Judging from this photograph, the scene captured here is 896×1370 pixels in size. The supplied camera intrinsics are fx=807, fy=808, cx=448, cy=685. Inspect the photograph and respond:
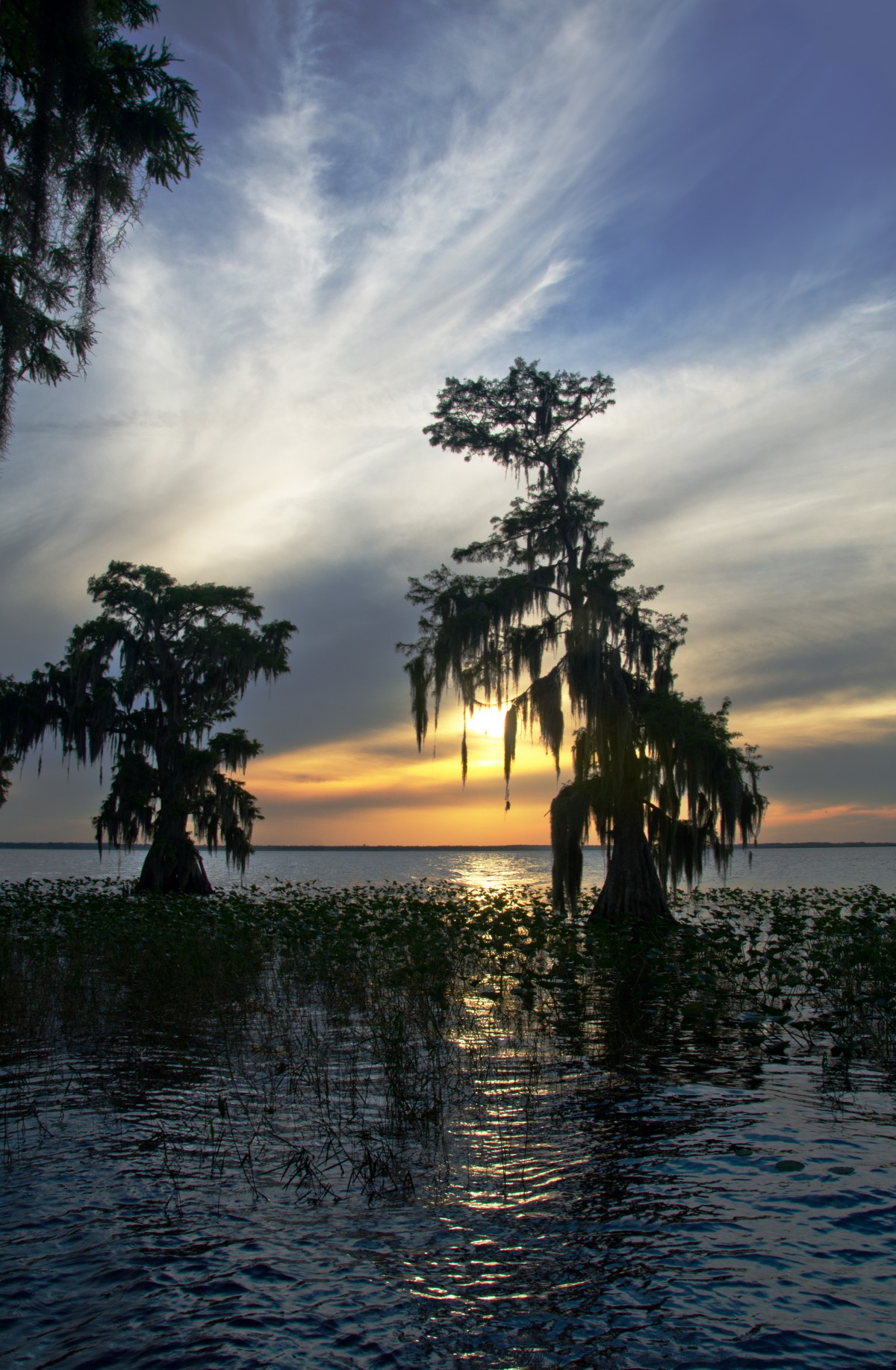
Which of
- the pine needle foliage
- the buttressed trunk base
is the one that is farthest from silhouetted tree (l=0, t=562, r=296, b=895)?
the pine needle foliage

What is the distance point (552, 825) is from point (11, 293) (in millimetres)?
15367

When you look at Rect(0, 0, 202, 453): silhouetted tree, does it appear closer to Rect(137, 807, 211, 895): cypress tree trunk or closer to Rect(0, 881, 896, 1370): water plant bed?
Rect(0, 881, 896, 1370): water plant bed

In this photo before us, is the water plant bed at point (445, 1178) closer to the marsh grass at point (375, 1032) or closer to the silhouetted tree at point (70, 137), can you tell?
the marsh grass at point (375, 1032)

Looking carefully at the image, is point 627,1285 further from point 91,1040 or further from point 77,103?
point 77,103

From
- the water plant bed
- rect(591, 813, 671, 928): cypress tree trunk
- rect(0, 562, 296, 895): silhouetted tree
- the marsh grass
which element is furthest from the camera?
rect(0, 562, 296, 895): silhouetted tree

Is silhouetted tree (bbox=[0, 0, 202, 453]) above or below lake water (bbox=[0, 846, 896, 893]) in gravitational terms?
above

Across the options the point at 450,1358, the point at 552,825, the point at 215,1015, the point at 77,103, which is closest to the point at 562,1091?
the point at 450,1358

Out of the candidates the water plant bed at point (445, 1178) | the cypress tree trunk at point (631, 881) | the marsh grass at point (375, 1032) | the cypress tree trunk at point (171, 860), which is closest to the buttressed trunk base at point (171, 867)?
the cypress tree trunk at point (171, 860)

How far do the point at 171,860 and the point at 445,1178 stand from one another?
2501cm

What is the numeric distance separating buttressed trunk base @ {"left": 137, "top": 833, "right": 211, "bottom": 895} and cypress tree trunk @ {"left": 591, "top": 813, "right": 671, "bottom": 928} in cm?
1470

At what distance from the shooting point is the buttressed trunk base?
27.5m

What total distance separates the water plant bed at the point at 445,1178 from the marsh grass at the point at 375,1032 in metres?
0.05

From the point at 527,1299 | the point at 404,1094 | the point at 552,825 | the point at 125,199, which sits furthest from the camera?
the point at 552,825

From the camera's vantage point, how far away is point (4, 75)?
8.80 metres
